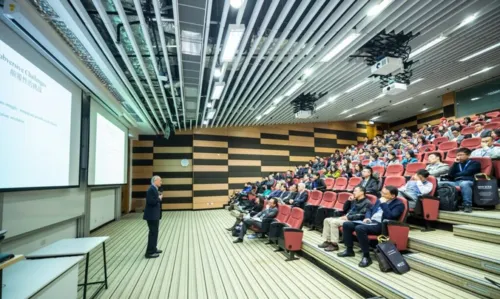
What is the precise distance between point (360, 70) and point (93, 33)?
5679 millimetres

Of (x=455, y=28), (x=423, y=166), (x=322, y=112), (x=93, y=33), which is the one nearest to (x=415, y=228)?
(x=423, y=166)

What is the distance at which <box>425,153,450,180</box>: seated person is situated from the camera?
431cm

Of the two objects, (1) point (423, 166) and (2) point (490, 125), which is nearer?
(1) point (423, 166)

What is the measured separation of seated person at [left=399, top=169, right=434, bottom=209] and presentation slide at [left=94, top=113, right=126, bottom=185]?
618 centimetres

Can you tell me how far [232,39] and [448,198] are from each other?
153 inches

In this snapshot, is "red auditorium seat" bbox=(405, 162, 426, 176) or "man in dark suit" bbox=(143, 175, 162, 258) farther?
"red auditorium seat" bbox=(405, 162, 426, 176)

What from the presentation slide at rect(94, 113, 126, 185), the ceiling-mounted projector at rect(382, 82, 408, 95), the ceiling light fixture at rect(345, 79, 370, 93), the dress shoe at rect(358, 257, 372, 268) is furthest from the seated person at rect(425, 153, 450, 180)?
the presentation slide at rect(94, 113, 126, 185)

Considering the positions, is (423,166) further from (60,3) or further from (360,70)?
(60,3)

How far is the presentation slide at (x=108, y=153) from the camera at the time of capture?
5.92 m

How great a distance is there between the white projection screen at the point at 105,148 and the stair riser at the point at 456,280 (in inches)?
234

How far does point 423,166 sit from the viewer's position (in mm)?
4809

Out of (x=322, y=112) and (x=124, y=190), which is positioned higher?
(x=322, y=112)

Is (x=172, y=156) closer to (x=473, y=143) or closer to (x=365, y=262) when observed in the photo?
(x=365, y=262)

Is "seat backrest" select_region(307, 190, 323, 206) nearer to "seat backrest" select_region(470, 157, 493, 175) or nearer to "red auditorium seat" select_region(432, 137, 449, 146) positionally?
"seat backrest" select_region(470, 157, 493, 175)
